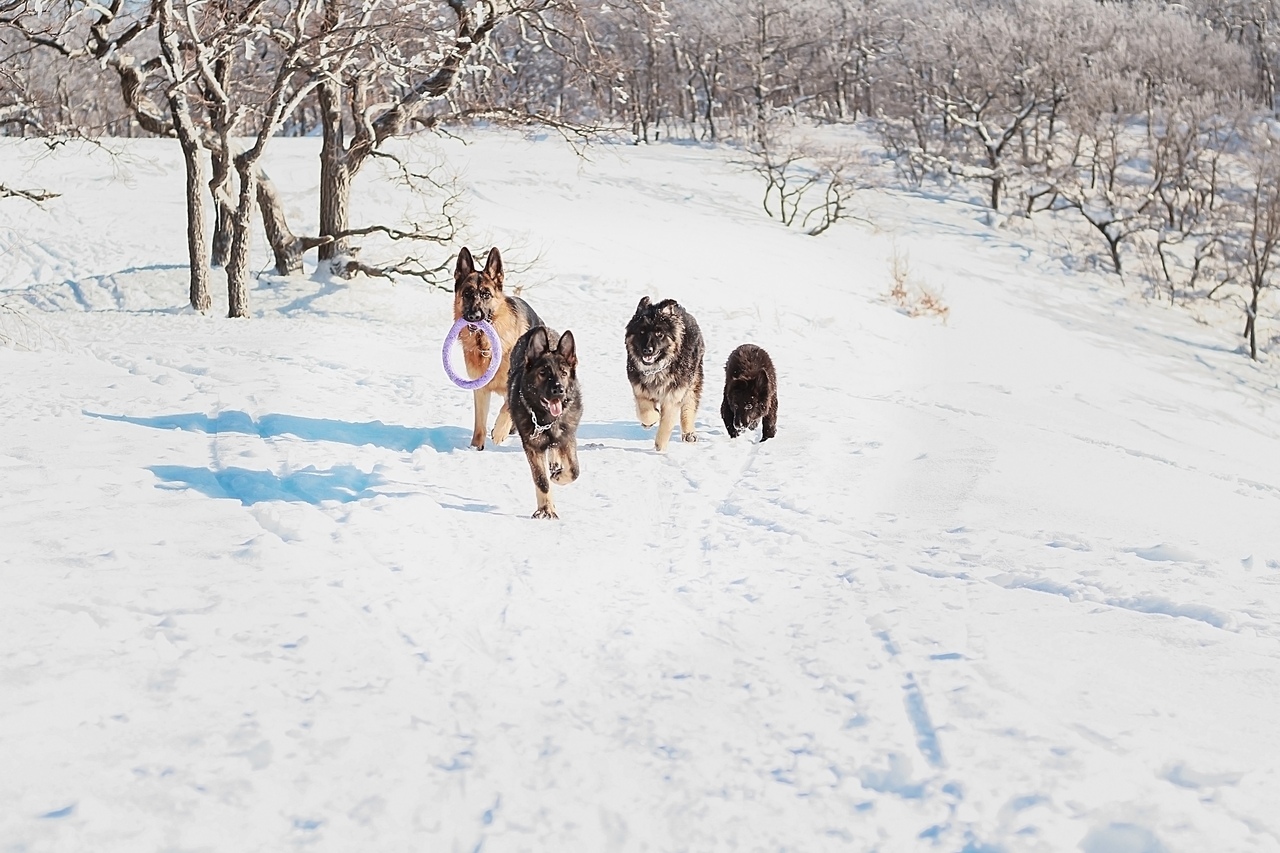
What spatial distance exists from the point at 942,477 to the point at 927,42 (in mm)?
68094

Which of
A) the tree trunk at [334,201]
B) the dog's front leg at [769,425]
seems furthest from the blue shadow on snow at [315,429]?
the tree trunk at [334,201]

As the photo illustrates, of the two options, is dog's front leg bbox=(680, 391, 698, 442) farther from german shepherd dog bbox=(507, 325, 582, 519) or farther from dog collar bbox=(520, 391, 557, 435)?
dog collar bbox=(520, 391, 557, 435)

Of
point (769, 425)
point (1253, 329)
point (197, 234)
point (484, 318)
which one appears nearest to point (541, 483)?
point (484, 318)

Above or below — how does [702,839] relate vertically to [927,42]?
below

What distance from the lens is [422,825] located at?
124 inches

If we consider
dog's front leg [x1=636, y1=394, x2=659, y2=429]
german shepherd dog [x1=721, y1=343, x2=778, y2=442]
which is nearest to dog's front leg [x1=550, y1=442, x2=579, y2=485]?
dog's front leg [x1=636, y1=394, x2=659, y2=429]

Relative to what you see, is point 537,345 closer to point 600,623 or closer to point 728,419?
point 600,623

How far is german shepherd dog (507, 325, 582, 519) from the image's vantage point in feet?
21.3

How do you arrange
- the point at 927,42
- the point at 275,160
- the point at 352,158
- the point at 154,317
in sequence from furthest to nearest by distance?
the point at 927,42 → the point at 275,160 → the point at 352,158 → the point at 154,317

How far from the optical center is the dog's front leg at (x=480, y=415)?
320 inches

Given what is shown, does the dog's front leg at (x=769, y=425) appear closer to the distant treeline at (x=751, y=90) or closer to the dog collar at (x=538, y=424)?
the dog collar at (x=538, y=424)

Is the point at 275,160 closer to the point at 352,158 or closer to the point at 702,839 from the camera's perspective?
the point at 352,158

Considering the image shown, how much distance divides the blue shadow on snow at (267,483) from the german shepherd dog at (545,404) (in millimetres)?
1203

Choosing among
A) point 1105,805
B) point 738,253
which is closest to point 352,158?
point 738,253
